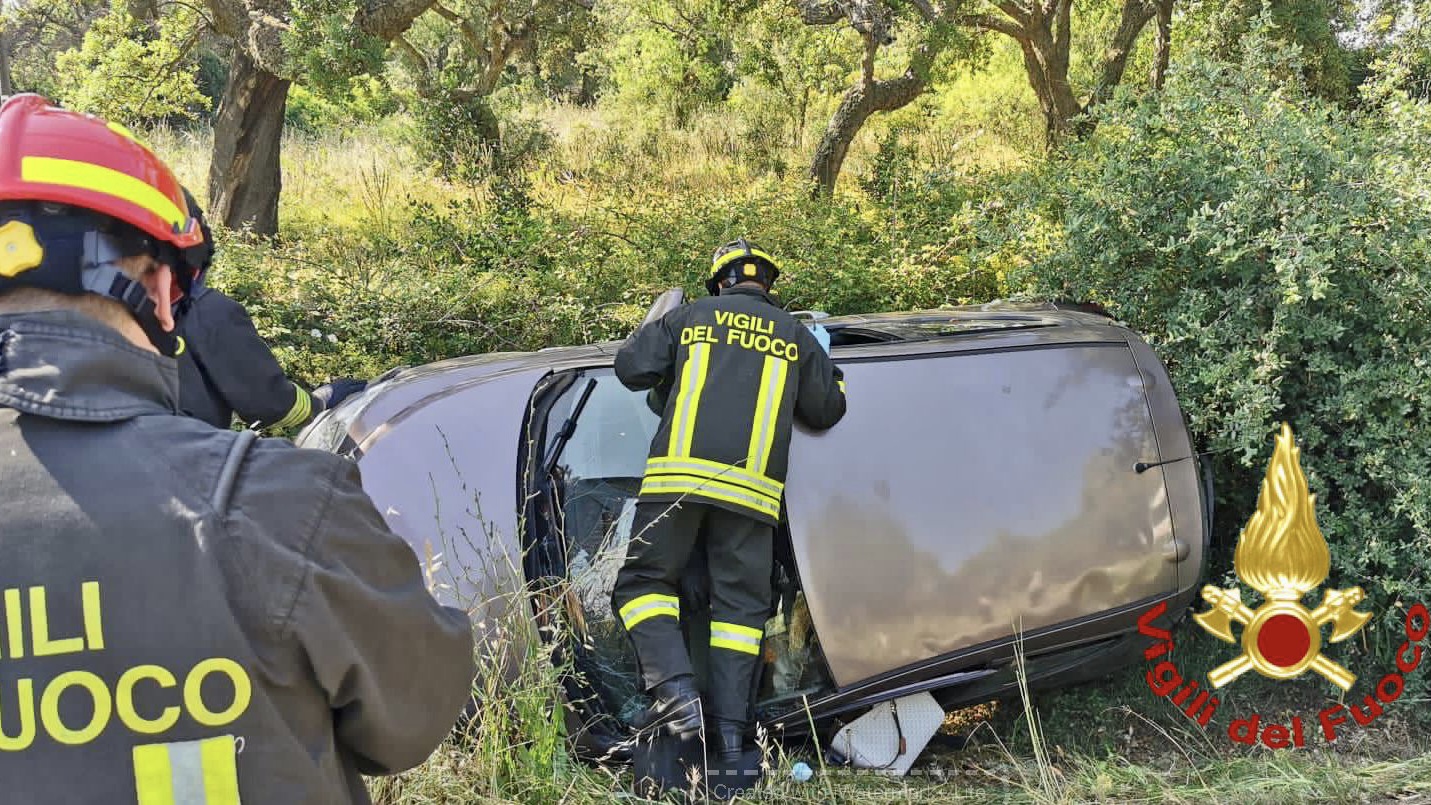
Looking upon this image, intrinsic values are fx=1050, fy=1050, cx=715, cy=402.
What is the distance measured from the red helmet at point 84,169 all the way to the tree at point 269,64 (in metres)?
6.24

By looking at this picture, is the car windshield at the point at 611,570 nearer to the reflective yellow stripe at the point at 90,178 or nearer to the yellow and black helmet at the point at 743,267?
the yellow and black helmet at the point at 743,267

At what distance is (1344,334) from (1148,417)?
1.11m

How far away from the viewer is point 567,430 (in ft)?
11.1

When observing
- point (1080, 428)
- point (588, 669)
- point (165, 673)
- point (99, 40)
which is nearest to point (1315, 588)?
point (1080, 428)

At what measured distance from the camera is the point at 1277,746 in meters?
3.74

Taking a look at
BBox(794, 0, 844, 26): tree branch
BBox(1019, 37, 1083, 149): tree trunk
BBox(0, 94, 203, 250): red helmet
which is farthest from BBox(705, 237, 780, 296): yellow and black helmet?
BBox(1019, 37, 1083, 149): tree trunk

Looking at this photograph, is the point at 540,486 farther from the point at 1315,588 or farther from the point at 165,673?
the point at 1315,588

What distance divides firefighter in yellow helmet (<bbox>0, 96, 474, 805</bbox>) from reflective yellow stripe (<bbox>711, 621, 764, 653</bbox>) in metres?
1.96

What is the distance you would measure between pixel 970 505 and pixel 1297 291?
153 centimetres

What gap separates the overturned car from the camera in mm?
3133

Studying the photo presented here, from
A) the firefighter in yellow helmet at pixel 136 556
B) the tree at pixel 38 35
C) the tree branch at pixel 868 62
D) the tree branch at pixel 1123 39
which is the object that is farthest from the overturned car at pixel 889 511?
the tree branch at pixel 1123 39

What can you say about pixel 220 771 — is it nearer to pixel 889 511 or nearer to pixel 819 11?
pixel 889 511

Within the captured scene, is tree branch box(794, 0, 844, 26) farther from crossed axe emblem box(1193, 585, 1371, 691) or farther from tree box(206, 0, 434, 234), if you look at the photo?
crossed axe emblem box(1193, 585, 1371, 691)

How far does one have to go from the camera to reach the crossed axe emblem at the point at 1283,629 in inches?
147
